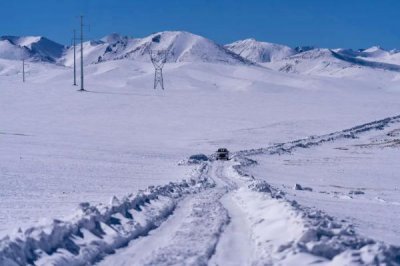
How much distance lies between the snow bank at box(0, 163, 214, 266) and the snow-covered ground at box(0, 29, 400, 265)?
0.04 metres

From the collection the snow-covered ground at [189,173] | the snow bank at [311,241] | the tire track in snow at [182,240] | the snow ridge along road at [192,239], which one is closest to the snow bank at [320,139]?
the snow-covered ground at [189,173]

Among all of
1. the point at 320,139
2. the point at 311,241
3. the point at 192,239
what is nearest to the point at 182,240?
the point at 192,239

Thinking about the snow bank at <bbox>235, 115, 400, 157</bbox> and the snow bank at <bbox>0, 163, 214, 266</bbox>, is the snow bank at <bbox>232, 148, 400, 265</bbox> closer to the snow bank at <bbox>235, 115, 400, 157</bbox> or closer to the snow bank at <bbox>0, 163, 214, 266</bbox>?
the snow bank at <bbox>0, 163, 214, 266</bbox>

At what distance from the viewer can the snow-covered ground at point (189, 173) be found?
10859 mm

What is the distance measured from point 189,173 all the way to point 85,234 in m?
19.9

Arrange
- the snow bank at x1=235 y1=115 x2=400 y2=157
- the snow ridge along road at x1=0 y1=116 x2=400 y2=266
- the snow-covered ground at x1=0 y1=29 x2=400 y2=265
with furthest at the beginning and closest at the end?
the snow bank at x1=235 y1=115 x2=400 y2=157, the snow-covered ground at x1=0 y1=29 x2=400 y2=265, the snow ridge along road at x1=0 y1=116 x2=400 y2=266

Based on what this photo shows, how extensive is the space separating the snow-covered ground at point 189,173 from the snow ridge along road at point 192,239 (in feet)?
0.14

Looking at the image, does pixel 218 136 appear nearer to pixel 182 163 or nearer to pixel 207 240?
pixel 182 163

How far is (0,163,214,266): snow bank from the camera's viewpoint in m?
9.20

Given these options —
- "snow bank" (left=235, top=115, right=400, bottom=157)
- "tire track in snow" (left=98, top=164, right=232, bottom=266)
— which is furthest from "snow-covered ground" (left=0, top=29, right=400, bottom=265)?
"snow bank" (left=235, top=115, right=400, bottom=157)

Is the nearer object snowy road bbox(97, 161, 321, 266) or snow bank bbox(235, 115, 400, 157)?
snowy road bbox(97, 161, 321, 266)

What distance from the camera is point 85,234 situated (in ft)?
36.8

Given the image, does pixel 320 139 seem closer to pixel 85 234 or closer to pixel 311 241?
pixel 85 234

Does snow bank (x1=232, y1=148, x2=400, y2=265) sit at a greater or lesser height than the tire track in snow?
greater
